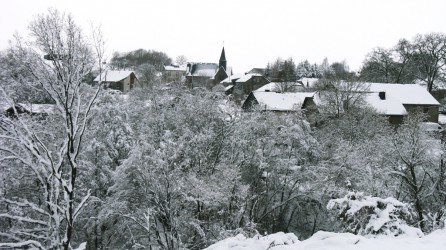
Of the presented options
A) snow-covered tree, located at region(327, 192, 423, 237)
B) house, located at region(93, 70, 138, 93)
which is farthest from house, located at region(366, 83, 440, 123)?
house, located at region(93, 70, 138, 93)

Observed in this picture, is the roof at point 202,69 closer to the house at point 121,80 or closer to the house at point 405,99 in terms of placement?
the house at point 121,80

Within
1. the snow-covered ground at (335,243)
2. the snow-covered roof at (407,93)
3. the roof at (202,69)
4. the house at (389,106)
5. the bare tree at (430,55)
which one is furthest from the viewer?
the roof at (202,69)

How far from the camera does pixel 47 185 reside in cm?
1230

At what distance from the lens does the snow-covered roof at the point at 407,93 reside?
43281 millimetres

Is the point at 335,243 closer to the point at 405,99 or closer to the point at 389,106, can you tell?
the point at 389,106

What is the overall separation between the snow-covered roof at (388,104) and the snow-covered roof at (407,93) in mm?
1804

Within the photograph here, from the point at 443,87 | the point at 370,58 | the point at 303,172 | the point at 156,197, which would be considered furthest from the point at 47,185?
the point at 443,87

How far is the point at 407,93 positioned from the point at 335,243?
4381cm

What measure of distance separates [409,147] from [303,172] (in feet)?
19.1

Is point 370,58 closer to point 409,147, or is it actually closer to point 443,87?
point 443,87

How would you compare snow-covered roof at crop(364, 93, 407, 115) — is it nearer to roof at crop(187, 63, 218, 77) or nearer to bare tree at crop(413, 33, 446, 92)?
bare tree at crop(413, 33, 446, 92)

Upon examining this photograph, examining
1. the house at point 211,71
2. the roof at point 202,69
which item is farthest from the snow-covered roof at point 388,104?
the roof at point 202,69

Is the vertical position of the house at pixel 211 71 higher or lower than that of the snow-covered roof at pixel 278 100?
higher

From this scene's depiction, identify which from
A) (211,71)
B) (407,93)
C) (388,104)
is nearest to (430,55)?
(407,93)
